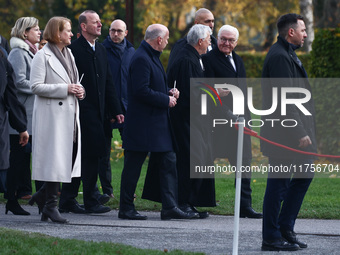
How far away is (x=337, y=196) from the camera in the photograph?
38.0ft

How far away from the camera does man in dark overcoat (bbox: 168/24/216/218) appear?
9.62 meters

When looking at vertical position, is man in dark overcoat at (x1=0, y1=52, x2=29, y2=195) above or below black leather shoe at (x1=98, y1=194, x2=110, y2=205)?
above

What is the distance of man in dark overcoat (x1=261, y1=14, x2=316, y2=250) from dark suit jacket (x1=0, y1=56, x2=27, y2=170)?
2.82 m

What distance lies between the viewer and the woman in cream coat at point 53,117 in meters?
Result: 8.83

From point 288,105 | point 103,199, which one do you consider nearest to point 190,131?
point 103,199

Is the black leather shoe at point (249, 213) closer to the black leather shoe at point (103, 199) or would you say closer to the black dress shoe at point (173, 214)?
the black dress shoe at point (173, 214)

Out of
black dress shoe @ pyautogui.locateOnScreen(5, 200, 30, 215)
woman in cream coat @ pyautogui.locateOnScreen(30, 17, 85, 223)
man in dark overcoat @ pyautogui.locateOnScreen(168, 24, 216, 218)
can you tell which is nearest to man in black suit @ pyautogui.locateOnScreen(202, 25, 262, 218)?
man in dark overcoat @ pyautogui.locateOnScreen(168, 24, 216, 218)

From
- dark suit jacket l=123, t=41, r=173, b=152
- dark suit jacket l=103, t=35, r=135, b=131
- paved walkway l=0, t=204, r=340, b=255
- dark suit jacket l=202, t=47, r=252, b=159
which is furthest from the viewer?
dark suit jacket l=103, t=35, r=135, b=131

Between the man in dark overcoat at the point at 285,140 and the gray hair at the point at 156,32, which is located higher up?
the gray hair at the point at 156,32

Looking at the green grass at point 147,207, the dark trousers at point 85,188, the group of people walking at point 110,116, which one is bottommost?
the green grass at point 147,207

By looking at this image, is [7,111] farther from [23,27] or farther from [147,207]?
[147,207]

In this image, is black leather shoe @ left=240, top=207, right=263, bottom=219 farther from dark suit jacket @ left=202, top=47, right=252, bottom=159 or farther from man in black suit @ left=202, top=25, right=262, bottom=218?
dark suit jacket @ left=202, top=47, right=252, bottom=159

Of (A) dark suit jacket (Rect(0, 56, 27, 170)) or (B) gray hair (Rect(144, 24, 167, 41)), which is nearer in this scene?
(A) dark suit jacket (Rect(0, 56, 27, 170))

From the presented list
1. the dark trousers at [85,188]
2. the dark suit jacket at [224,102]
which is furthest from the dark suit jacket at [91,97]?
the dark suit jacket at [224,102]
